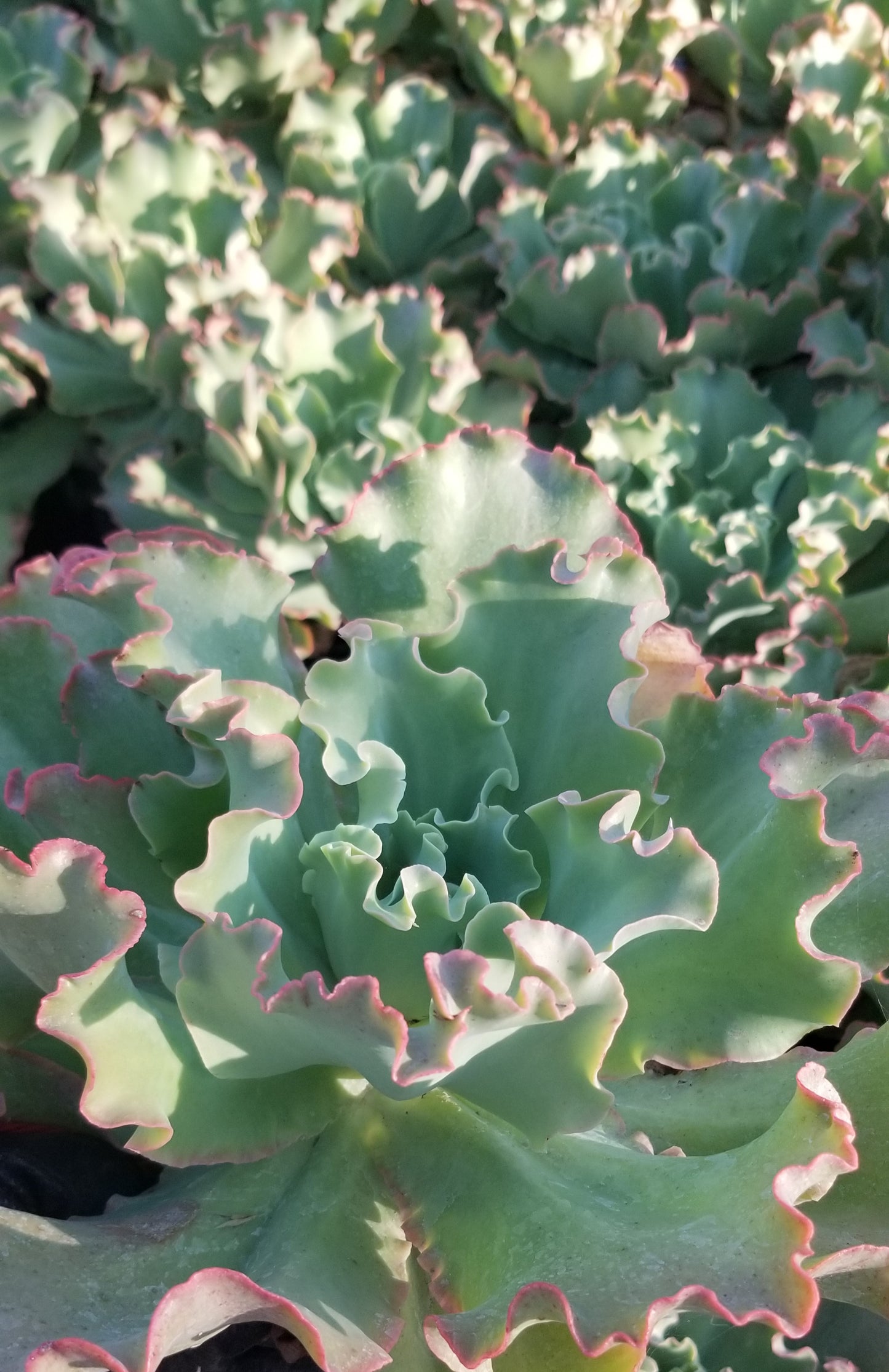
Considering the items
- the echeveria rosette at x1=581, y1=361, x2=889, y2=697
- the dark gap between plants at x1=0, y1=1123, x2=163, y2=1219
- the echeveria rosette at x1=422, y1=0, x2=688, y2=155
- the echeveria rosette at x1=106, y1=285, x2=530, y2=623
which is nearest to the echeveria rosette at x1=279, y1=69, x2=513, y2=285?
the echeveria rosette at x1=422, y1=0, x2=688, y2=155

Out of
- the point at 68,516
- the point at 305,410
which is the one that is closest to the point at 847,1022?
the point at 305,410

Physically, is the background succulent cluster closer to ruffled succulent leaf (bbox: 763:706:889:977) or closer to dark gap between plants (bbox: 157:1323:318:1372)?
ruffled succulent leaf (bbox: 763:706:889:977)

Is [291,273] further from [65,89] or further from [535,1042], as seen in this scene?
[535,1042]

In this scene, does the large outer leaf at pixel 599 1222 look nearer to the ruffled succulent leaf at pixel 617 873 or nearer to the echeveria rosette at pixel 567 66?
the ruffled succulent leaf at pixel 617 873

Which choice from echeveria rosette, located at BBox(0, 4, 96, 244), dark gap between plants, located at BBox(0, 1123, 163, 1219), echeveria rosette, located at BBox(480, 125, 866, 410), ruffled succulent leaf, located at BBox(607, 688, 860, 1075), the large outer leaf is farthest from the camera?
echeveria rosette, located at BBox(0, 4, 96, 244)

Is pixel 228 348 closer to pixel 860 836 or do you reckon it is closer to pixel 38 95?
pixel 38 95

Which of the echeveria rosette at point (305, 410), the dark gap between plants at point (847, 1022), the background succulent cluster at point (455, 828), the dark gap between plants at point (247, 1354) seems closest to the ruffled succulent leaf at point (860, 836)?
the background succulent cluster at point (455, 828)

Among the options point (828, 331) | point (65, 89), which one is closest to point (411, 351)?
point (828, 331)
